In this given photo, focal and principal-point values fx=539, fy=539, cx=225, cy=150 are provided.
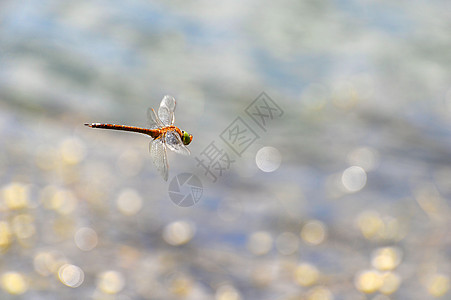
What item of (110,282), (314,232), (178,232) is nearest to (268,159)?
(314,232)

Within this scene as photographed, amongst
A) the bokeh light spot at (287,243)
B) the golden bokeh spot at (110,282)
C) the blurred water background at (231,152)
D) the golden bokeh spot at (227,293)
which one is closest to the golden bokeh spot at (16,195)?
the blurred water background at (231,152)

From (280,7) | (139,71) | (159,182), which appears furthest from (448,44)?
(159,182)

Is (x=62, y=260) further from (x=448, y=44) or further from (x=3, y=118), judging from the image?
(x=448, y=44)

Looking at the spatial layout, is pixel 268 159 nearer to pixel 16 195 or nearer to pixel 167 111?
pixel 16 195

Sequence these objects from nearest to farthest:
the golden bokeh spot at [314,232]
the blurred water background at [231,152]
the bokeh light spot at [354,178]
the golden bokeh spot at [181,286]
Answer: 1. the golden bokeh spot at [181,286]
2. the blurred water background at [231,152]
3. the golden bokeh spot at [314,232]
4. the bokeh light spot at [354,178]

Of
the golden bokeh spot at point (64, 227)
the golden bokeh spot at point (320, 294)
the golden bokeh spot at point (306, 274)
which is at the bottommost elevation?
the golden bokeh spot at point (64, 227)

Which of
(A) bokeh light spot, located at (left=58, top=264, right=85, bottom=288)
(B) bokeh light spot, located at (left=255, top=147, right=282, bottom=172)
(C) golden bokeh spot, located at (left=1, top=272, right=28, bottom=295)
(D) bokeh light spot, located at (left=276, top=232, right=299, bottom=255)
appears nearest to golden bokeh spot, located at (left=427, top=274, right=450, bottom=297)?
(D) bokeh light spot, located at (left=276, top=232, right=299, bottom=255)

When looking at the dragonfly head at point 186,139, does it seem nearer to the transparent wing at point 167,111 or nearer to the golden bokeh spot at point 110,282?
the transparent wing at point 167,111
